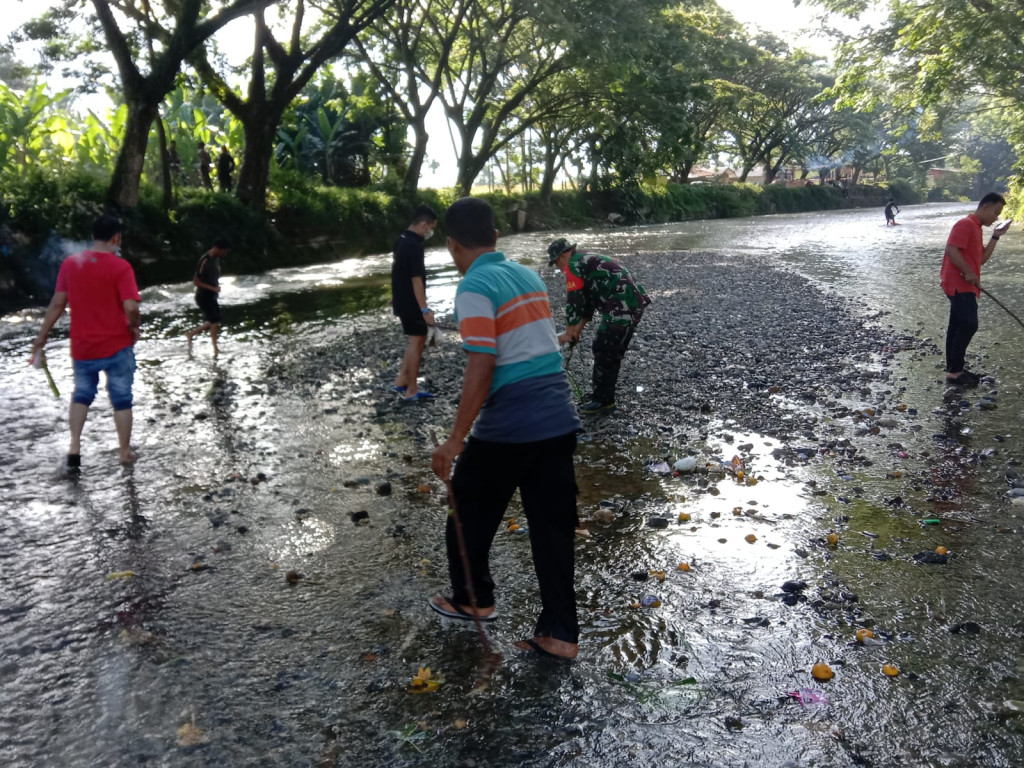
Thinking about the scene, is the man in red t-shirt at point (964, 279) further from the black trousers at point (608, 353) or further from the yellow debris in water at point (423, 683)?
the yellow debris in water at point (423, 683)

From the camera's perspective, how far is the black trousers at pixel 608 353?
27.7 feet

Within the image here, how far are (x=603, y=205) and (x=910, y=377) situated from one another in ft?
147

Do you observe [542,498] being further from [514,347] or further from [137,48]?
[137,48]

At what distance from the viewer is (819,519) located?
5543 millimetres

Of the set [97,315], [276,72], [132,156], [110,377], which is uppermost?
[276,72]

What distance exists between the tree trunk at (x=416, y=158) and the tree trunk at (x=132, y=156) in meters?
14.1

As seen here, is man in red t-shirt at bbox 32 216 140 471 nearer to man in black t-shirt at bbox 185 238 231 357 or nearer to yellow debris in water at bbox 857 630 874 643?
man in black t-shirt at bbox 185 238 231 357

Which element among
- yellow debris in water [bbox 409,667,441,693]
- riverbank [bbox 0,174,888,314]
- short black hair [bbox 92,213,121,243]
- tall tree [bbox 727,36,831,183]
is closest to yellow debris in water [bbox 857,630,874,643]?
yellow debris in water [bbox 409,667,441,693]

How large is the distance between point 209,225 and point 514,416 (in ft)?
71.6

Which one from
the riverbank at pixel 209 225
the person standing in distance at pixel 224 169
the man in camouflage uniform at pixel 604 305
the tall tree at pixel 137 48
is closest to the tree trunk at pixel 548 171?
the riverbank at pixel 209 225

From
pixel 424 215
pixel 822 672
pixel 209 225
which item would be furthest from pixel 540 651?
pixel 209 225

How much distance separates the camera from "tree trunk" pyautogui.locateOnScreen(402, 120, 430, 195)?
32938 mm

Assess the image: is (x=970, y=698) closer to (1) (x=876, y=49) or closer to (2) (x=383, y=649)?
(2) (x=383, y=649)

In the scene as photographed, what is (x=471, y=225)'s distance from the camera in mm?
3852
